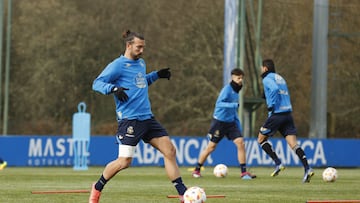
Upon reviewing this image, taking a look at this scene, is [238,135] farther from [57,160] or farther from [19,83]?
[19,83]

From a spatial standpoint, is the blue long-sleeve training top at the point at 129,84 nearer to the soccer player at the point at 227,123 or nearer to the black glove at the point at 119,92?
the black glove at the point at 119,92

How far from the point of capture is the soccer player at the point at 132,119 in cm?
1371

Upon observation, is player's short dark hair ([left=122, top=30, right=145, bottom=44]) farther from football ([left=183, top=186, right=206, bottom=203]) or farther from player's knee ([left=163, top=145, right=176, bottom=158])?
football ([left=183, top=186, right=206, bottom=203])

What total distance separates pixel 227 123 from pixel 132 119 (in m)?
8.96

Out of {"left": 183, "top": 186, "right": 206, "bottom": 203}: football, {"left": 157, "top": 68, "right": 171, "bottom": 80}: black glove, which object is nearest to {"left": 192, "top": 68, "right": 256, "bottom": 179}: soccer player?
{"left": 157, "top": 68, "right": 171, "bottom": 80}: black glove

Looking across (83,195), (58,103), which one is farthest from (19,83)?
(83,195)

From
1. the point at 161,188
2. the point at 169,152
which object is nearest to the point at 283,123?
the point at 161,188

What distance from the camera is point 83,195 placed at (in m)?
15.9

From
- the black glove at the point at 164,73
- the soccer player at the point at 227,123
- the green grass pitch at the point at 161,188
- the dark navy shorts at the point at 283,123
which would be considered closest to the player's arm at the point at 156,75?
the black glove at the point at 164,73

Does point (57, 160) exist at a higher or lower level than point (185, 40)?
lower

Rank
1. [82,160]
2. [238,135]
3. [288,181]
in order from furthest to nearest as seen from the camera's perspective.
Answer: [82,160] → [238,135] → [288,181]

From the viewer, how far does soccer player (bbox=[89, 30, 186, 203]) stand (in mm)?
13711

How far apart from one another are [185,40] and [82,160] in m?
17.4

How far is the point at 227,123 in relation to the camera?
2259 centimetres
